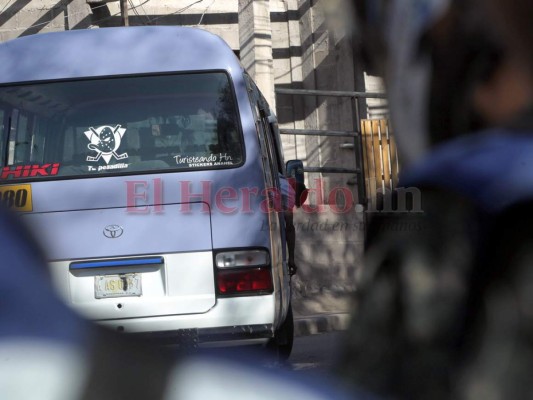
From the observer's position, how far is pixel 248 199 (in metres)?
5.79

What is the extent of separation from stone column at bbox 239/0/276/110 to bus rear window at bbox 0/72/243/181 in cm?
583

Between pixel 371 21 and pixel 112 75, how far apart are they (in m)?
5.00

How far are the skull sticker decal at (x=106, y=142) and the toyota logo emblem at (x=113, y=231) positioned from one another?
46 centimetres

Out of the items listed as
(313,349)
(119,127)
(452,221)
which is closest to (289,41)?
(313,349)

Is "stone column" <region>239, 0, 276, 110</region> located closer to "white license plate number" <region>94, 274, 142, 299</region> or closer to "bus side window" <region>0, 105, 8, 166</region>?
"bus side window" <region>0, 105, 8, 166</region>

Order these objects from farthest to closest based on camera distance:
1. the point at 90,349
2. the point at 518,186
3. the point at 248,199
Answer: the point at 248,199
the point at 90,349
the point at 518,186

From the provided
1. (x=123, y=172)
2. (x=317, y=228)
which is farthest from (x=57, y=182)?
(x=317, y=228)

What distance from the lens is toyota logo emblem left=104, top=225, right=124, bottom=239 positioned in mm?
5680

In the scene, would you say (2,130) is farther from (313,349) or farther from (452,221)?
(452,221)

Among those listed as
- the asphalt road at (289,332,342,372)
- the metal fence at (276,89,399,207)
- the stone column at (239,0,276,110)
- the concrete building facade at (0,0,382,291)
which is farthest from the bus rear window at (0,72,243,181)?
the concrete building facade at (0,0,382,291)

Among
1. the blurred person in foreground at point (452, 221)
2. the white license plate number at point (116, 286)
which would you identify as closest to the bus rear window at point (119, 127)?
the white license plate number at point (116, 286)

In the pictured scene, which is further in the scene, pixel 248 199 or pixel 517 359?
pixel 248 199

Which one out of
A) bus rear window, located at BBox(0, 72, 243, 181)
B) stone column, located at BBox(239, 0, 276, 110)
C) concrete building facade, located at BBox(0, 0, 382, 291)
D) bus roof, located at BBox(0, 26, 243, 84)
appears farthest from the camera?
concrete building facade, located at BBox(0, 0, 382, 291)

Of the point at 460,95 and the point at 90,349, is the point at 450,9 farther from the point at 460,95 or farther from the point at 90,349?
the point at 90,349
